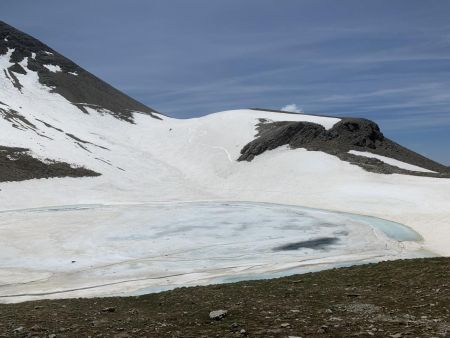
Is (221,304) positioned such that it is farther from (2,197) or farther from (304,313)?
(2,197)

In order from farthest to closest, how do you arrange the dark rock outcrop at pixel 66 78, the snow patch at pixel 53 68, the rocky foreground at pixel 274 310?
1. the snow patch at pixel 53 68
2. the dark rock outcrop at pixel 66 78
3. the rocky foreground at pixel 274 310

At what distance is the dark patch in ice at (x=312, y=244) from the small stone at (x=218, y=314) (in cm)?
1654

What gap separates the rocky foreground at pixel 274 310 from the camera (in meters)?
10.6

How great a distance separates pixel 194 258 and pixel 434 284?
1503 cm

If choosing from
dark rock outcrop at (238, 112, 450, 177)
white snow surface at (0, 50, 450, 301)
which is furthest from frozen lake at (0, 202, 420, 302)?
dark rock outcrop at (238, 112, 450, 177)

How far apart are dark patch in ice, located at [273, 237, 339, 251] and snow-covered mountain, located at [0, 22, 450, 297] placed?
3298 millimetres

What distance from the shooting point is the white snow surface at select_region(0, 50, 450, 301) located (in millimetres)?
25500

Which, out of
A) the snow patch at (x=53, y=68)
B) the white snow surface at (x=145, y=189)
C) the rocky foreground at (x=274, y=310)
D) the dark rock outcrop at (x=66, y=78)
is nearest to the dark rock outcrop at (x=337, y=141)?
the white snow surface at (x=145, y=189)

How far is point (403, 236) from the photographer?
32562mm

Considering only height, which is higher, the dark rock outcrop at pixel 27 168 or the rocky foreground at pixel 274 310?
the dark rock outcrop at pixel 27 168

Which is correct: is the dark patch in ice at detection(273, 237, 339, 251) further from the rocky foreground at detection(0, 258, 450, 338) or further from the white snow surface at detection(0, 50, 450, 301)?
the rocky foreground at detection(0, 258, 450, 338)

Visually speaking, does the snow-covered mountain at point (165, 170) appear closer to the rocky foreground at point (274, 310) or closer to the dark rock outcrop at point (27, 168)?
the dark rock outcrop at point (27, 168)

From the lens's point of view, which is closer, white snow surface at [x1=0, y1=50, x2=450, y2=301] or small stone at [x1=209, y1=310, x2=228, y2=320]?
small stone at [x1=209, y1=310, x2=228, y2=320]

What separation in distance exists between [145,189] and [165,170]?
1437 cm
